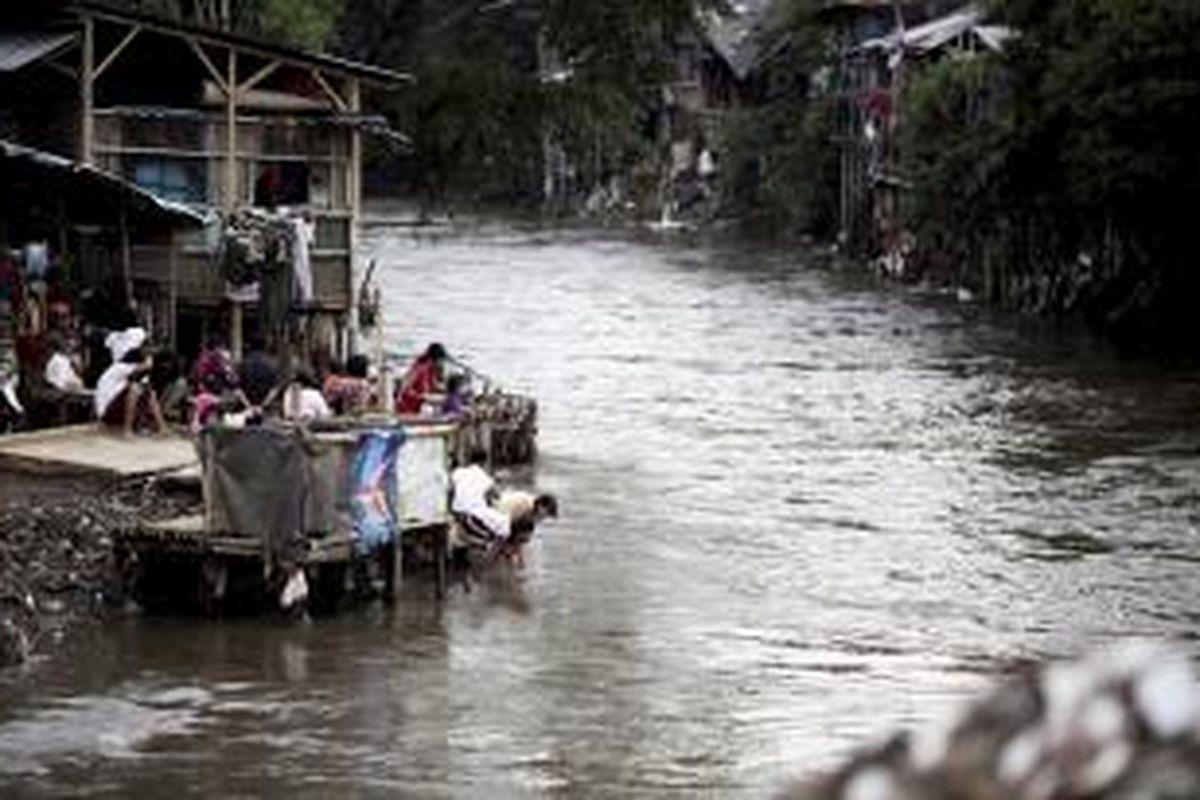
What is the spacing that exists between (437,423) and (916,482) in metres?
8.65

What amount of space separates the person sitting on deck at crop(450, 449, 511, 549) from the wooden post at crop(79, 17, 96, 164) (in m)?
7.07

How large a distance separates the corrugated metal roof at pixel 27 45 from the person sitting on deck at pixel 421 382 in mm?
4761

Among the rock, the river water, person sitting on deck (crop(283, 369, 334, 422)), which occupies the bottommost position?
the river water

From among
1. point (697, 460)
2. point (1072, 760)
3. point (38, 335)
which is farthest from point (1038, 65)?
point (1072, 760)

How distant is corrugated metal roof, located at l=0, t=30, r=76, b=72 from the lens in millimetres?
21062

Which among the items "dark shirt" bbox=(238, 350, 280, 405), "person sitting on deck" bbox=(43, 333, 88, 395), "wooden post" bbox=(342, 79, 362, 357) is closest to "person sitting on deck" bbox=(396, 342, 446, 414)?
"wooden post" bbox=(342, 79, 362, 357)

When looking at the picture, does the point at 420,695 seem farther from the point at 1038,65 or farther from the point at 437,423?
the point at 1038,65

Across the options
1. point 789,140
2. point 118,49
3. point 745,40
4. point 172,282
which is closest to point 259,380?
point 172,282

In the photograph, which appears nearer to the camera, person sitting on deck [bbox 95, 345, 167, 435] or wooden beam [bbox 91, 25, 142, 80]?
person sitting on deck [bbox 95, 345, 167, 435]

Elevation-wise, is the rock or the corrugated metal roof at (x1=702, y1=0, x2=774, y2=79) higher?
the corrugated metal roof at (x1=702, y1=0, x2=774, y2=79)

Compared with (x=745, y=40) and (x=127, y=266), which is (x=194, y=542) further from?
(x=745, y=40)

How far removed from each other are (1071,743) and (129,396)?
18.6 meters

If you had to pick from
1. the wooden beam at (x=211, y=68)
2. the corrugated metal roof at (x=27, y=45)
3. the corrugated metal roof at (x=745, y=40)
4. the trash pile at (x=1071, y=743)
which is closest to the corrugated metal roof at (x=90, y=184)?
the corrugated metal roof at (x=27, y=45)

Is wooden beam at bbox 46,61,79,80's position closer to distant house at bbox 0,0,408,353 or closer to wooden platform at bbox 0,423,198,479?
distant house at bbox 0,0,408,353
